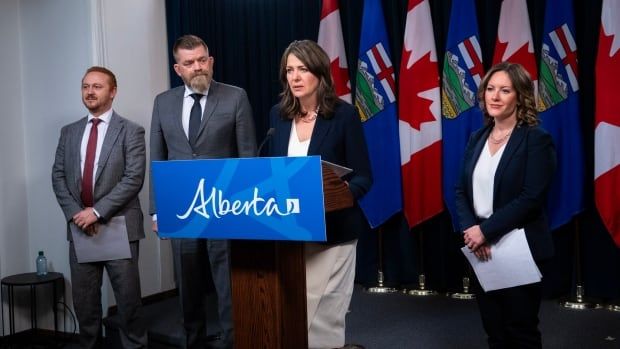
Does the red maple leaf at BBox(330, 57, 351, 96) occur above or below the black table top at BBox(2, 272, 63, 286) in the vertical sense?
above

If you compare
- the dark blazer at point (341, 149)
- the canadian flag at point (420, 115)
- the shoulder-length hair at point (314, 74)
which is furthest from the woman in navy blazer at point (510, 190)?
the canadian flag at point (420, 115)

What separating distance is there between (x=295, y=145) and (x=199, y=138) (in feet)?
2.89

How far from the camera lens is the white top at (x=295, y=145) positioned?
7.45 feet

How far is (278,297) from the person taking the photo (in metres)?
1.79

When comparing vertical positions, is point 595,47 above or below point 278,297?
above

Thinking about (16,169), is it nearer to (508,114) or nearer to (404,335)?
(404,335)

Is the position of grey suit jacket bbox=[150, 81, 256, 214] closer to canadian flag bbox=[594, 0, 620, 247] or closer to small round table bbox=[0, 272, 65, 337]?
small round table bbox=[0, 272, 65, 337]

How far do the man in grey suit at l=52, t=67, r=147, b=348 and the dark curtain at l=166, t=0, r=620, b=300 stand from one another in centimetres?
130

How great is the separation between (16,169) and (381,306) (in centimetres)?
260

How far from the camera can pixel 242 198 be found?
170cm

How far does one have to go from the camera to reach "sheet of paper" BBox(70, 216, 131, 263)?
3.29 metres

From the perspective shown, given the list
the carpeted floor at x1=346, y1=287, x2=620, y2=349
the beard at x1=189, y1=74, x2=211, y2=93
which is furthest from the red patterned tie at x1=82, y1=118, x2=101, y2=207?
the carpeted floor at x1=346, y1=287, x2=620, y2=349

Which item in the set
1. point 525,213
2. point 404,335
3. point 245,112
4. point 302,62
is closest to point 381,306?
point 404,335

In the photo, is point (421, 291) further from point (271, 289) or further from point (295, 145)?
point (271, 289)
